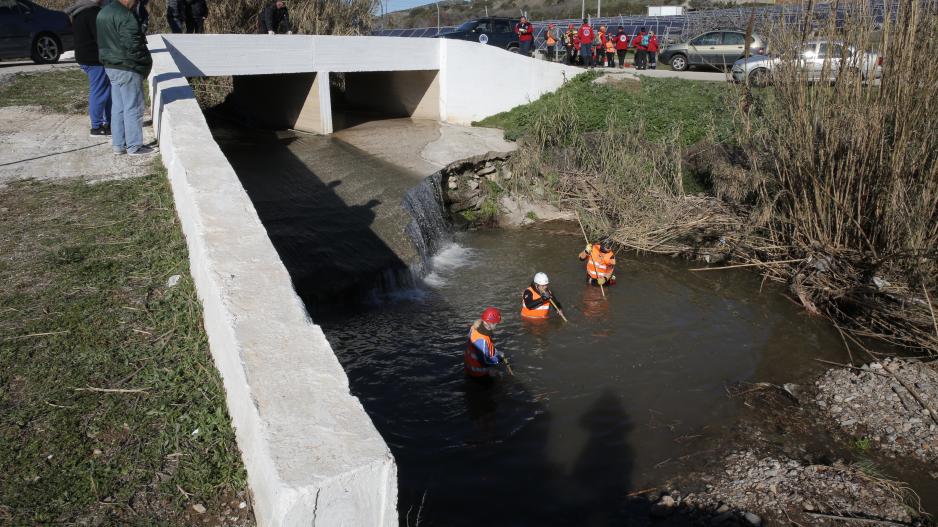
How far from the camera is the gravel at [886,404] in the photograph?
6.73m

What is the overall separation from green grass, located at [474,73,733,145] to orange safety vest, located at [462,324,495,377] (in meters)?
9.35

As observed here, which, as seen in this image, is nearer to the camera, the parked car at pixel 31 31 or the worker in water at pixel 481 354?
the worker in water at pixel 481 354

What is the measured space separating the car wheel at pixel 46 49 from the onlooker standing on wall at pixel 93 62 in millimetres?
7553

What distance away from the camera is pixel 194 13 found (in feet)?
51.9

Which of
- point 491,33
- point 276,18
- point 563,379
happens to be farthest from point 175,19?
point 491,33

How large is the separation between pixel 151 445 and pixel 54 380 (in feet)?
3.11

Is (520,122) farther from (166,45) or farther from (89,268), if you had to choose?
Answer: (89,268)

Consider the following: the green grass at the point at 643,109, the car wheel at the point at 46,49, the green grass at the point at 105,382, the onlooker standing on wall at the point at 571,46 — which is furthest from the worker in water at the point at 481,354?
the onlooker standing on wall at the point at 571,46

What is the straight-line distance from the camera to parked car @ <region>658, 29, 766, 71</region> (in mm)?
23453

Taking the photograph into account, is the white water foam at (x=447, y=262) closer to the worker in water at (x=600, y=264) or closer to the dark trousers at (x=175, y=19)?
the worker in water at (x=600, y=264)

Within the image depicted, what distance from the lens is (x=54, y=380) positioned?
392 centimetres

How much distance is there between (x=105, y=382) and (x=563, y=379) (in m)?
5.50

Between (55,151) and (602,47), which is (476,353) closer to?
(55,151)

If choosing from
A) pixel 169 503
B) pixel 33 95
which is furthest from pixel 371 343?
pixel 33 95
